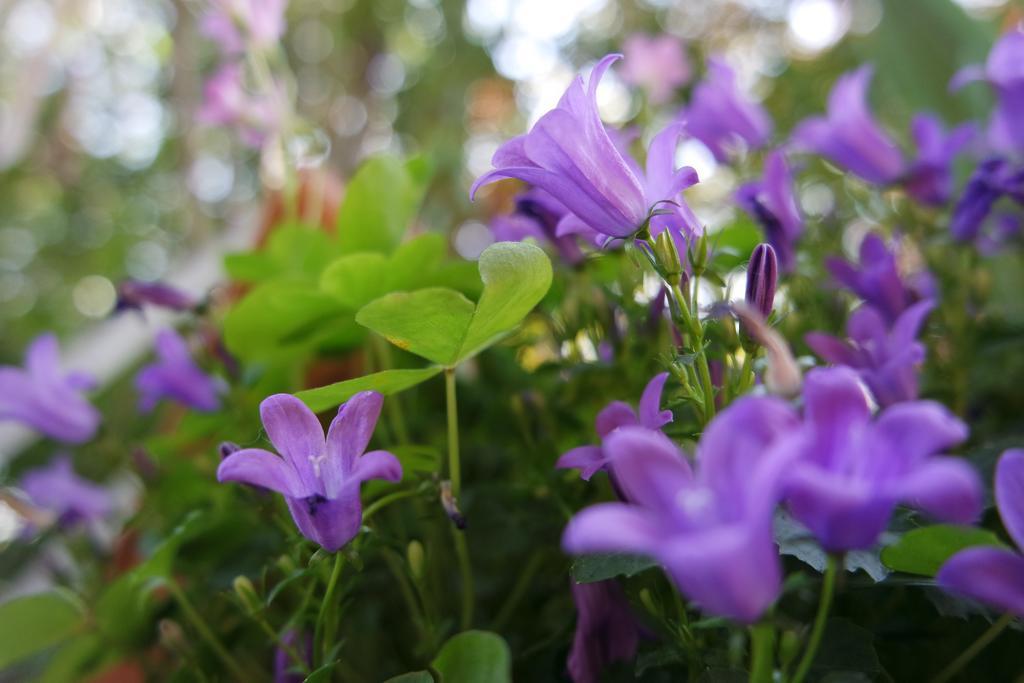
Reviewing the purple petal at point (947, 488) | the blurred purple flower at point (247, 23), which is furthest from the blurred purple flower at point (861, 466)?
the blurred purple flower at point (247, 23)

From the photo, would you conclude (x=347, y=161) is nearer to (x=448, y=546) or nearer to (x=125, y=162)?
(x=448, y=546)

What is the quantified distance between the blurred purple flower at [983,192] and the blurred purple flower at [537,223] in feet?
0.88

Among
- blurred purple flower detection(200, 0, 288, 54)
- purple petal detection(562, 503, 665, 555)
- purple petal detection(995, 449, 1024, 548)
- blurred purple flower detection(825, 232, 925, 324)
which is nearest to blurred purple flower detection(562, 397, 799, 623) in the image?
purple petal detection(562, 503, 665, 555)

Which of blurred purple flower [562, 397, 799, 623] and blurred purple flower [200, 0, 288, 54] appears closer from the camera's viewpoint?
blurred purple flower [562, 397, 799, 623]

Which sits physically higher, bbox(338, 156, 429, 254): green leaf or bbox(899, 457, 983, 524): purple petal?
bbox(338, 156, 429, 254): green leaf

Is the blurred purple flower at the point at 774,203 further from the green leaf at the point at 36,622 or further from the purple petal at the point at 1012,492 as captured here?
the green leaf at the point at 36,622

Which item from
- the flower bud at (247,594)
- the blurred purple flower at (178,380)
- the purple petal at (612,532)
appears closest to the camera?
the purple petal at (612,532)

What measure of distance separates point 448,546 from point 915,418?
1.29ft

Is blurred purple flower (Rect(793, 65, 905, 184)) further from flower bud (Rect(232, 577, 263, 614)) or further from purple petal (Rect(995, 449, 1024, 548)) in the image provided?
flower bud (Rect(232, 577, 263, 614))

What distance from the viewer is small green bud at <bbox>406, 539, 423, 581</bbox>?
41cm

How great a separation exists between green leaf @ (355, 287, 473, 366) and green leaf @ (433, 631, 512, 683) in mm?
136

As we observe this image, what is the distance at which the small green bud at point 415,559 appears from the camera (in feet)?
1.34

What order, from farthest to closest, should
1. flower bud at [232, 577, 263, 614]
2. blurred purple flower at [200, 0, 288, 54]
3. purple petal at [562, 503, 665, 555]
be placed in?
1. blurred purple flower at [200, 0, 288, 54]
2. flower bud at [232, 577, 263, 614]
3. purple petal at [562, 503, 665, 555]

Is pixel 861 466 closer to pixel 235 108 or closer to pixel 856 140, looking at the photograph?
pixel 856 140
